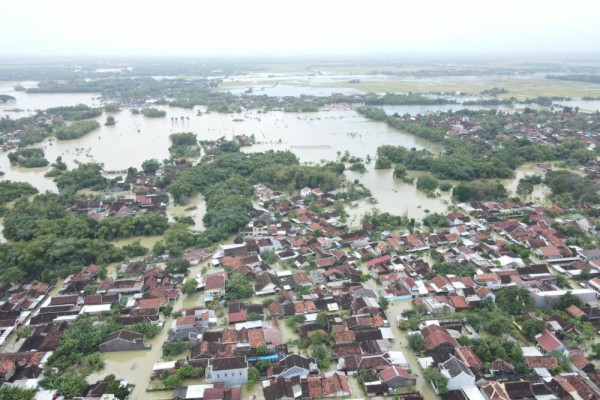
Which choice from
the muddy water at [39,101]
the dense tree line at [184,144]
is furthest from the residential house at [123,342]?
the muddy water at [39,101]

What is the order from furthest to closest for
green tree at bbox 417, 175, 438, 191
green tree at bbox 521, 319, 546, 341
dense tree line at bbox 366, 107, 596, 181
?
dense tree line at bbox 366, 107, 596, 181 < green tree at bbox 417, 175, 438, 191 < green tree at bbox 521, 319, 546, 341

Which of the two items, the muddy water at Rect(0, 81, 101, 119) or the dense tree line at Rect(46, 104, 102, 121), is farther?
the muddy water at Rect(0, 81, 101, 119)

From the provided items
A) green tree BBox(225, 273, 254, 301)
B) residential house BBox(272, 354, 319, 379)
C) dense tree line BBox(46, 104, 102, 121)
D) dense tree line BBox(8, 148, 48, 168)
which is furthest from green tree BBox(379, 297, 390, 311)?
dense tree line BBox(46, 104, 102, 121)

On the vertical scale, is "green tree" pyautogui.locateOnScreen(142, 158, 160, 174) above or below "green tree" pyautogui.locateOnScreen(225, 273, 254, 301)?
above

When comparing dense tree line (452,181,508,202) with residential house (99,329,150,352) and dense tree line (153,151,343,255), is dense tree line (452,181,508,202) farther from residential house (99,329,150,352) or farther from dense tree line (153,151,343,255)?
residential house (99,329,150,352)

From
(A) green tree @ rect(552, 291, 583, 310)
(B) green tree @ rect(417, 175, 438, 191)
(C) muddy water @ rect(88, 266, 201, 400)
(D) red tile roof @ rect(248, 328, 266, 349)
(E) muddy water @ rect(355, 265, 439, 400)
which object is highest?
(B) green tree @ rect(417, 175, 438, 191)

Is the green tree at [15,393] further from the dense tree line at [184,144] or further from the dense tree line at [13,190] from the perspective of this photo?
the dense tree line at [184,144]

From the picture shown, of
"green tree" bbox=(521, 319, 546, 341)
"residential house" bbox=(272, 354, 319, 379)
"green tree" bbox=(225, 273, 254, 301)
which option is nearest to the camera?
"residential house" bbox=(272, 354, 319, 379)

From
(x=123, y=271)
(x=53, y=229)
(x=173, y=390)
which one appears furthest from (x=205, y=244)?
(x=173, y=390)

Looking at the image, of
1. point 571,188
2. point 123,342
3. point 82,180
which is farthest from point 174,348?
point 571,188

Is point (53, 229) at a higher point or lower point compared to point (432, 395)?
higher

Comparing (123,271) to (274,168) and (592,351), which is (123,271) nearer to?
(274,168)
